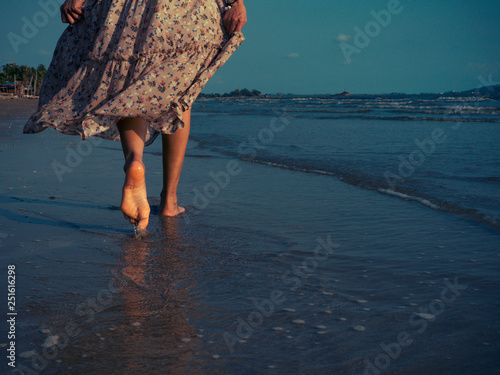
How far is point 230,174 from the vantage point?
4152 mm

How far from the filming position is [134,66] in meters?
2.22

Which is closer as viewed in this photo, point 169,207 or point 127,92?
point 127,92

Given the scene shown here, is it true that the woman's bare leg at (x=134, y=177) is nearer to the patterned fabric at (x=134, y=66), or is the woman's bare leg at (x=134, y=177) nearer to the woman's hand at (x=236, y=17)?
the patterned fabric at (x=134, y=66)

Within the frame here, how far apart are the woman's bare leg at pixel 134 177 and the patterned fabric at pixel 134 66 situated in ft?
0.21

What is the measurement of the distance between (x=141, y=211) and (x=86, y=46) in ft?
2.85

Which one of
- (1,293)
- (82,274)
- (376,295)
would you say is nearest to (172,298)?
(82,274)

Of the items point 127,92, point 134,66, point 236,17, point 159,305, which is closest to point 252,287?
point 159,305

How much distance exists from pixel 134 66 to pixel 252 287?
1.15m

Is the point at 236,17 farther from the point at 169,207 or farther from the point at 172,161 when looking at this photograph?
the point at 169,207

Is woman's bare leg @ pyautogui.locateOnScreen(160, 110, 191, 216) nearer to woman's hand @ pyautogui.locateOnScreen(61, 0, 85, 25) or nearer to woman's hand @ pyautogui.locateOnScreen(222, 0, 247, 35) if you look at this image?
woman's hand @ pyautogui.locateOnScreen(222, 0, 247, 35)

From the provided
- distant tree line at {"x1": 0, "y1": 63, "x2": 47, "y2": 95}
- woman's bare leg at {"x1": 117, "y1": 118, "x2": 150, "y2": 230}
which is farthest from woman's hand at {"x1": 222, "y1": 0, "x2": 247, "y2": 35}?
distant tree line at {"x1": 0, "y1": 63, "x2": 47, "y2": 95}

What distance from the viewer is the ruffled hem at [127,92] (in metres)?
2.15

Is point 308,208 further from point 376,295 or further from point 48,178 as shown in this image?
point 48,178

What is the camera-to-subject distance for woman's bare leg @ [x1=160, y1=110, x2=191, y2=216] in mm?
2600
